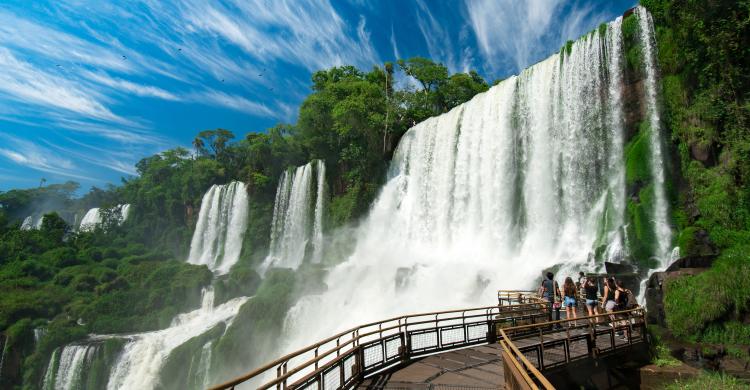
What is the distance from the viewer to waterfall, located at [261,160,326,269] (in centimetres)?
4091

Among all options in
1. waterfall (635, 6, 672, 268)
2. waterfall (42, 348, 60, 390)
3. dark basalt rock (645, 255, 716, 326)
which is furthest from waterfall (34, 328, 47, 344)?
waterfall (635, 6, 672, 268)

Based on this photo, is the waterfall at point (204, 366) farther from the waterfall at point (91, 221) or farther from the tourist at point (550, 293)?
the waterfall at point (91, 221)

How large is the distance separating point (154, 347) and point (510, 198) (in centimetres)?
2424

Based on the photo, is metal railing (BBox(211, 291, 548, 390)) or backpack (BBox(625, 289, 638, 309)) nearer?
metal railing (BBox(211, 291, 548, 390))

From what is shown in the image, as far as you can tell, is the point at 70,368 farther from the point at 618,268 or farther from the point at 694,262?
the point at 694,262

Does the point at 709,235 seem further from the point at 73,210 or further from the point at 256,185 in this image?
the point at 73,210

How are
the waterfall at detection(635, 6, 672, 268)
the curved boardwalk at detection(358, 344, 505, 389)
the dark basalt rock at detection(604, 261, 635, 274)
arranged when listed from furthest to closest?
the waterfall at detection(635, 6, 672, 268) < the dark basalt rock at detection(604, 261, 635, 274) < the curved boardwalk at detection(358, 344, 505, 389)

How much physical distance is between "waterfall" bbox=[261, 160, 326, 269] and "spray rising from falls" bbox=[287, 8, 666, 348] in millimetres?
8653

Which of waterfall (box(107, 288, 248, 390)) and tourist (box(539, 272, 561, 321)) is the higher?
tourist (box(539, 272, 561, 321))

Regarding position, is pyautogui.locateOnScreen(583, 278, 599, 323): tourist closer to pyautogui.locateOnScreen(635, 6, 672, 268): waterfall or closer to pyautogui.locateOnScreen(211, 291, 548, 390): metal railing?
pyautogui.locateOnScreen(211, 291, 548, 390): metal railing

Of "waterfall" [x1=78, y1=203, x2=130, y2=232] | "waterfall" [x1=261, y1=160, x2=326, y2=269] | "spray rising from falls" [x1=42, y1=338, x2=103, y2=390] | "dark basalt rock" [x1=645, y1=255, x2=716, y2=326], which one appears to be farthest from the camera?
"waterfall" [x1=78, y1=203, x2=130, y2=232]

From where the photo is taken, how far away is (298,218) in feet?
138

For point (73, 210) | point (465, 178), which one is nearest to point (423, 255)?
point (465, 178)

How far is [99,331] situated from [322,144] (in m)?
25.1
